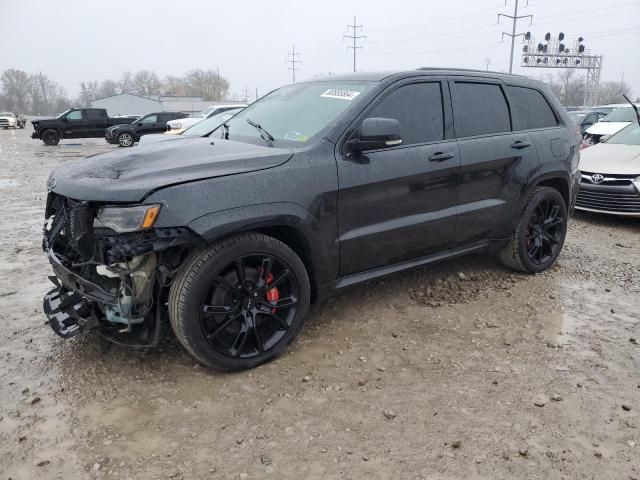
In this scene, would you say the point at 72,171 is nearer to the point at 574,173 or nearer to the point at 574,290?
the point at 574,290

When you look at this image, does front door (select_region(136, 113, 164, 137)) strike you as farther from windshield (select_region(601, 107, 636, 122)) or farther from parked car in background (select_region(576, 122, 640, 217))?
parked car in background (select_region(576, 122, 640, 217))

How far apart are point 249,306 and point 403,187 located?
4.51 ft

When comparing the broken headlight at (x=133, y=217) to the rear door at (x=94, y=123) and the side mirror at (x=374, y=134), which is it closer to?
the side mirror at (x=374, y=134)

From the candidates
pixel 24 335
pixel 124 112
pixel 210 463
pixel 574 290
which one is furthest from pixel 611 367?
pixel 124 112

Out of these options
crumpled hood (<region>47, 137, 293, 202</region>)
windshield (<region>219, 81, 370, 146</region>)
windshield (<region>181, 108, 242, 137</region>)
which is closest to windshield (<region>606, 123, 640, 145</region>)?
windshield (<region>181, 108, 242, 137</region>)

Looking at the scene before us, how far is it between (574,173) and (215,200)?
3.75 metres

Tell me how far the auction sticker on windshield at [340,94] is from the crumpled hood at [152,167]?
0.69m

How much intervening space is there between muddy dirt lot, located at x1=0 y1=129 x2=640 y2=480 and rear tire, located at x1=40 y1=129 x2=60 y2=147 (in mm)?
22163

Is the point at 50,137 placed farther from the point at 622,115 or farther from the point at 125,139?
the point at 622,115

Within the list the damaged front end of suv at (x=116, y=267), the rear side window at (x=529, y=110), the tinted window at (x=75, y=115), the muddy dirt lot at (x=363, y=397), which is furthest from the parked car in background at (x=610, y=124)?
the tinted window at (x=75, y=115)

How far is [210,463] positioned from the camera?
92.0 inches

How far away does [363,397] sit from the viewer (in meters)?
2.85

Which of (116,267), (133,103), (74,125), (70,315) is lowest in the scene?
(70,315)

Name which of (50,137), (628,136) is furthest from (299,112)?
(50,137)
